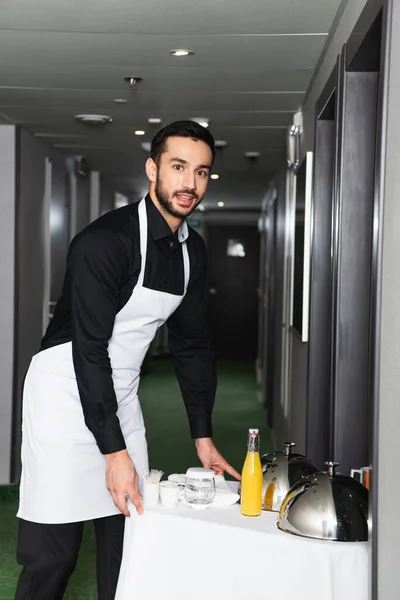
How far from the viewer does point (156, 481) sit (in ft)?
6.37

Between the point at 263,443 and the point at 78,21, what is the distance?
4.03 meters

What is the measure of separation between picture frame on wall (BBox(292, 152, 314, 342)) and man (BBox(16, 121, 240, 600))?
44.0 inches

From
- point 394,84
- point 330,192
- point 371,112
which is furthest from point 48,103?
point 394,84

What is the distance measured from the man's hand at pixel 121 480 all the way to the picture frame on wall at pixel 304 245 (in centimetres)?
156

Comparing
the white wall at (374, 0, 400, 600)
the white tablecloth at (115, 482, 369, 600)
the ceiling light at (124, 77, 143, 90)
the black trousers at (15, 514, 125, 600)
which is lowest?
the black trousers at (15, 514, 125, 600)

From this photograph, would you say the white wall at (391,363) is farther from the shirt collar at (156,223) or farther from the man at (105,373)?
the shirt collar at (156,223)

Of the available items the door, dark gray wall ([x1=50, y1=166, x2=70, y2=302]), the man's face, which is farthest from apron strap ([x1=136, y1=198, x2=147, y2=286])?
the door

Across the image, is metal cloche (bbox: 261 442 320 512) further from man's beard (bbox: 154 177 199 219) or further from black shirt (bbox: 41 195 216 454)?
man's beard (bbox: 154 177 199 219)

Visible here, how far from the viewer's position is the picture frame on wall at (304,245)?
11.2 ft

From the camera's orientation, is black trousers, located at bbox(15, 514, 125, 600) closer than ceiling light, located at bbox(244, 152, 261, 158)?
Yes

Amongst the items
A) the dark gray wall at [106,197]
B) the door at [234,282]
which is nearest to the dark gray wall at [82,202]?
the dark gray wall at [106,197]

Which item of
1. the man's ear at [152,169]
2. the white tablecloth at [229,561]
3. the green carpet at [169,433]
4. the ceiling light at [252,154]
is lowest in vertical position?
the green carpet at [169,433]

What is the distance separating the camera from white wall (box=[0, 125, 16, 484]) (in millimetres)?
4938

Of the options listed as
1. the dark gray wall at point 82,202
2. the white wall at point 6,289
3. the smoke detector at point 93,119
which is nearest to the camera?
the smoke detector at point 93,119
